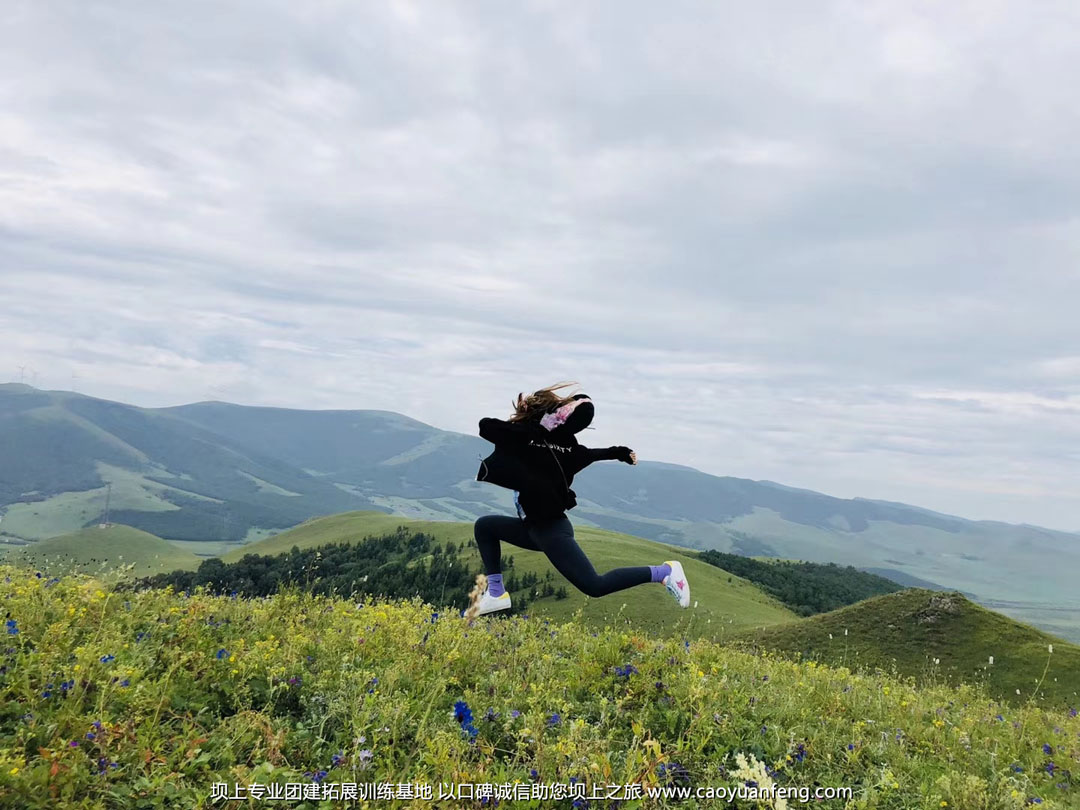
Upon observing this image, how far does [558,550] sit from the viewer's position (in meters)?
8.82

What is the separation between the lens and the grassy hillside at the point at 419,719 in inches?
161

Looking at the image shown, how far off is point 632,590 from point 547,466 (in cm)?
8257

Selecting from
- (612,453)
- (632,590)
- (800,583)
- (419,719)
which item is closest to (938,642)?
(632,590)

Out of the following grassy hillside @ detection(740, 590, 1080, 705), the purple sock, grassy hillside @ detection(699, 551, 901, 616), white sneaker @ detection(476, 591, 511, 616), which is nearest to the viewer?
white sneaker @ detection(476, 591, 511, 616)

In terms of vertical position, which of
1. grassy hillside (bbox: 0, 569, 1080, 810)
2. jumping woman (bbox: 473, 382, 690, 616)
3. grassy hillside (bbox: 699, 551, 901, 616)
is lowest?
grassy hillside (bbox: 699, 551, 901, 616)

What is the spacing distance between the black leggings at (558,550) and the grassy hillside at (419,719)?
1069 millimetres

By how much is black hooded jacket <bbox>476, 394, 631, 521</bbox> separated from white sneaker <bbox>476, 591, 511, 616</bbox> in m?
1.24

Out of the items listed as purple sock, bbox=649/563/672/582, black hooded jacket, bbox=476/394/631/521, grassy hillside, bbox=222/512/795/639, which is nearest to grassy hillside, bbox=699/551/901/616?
grassy hillside, bbox=222/512/795/639

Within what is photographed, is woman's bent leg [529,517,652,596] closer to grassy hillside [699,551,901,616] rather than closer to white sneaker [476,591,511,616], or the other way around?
white sneaker [476,591,511,616]

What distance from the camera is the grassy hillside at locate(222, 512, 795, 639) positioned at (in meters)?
74.6

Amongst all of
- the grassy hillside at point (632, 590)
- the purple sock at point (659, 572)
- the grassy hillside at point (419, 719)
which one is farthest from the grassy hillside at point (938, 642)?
the grassy hillside at point (419, 719)

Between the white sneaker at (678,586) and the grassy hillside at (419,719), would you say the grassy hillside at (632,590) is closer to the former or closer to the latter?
the white sneaker at (678,586)

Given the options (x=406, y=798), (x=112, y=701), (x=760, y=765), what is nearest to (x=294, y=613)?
(x=112, y=701)

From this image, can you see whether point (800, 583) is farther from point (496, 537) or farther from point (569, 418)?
point (569, 418)
